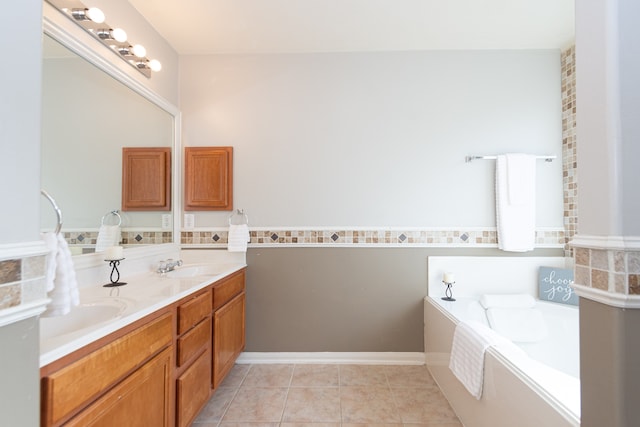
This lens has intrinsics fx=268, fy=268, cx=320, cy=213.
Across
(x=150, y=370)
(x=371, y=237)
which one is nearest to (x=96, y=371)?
(x=150, y=370)

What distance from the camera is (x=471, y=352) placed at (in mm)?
1459

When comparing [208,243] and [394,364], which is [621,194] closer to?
[394,364]

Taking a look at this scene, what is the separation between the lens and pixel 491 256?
7.53 feet

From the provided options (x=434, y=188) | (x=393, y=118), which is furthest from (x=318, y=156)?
(x=434, y=188)

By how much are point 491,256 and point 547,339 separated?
2.20 feet

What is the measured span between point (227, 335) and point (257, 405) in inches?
19.2

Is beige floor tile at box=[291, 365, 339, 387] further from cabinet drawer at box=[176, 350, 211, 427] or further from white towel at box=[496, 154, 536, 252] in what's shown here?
white towel at box=[496, 154, 536, 252]

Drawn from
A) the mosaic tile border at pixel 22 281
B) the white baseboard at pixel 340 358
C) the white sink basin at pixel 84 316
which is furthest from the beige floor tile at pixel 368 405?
the mosaic tile border at pixel 22 281

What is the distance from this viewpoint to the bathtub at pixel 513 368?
996 millimetres

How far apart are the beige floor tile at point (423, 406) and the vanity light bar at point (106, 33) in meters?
2.86

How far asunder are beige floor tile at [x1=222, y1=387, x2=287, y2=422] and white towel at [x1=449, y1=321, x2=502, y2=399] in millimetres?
1118

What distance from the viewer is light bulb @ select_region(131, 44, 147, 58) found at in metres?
1.76

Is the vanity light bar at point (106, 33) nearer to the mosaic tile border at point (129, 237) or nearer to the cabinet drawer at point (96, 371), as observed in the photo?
the mosaic tile border at point (129, 237)

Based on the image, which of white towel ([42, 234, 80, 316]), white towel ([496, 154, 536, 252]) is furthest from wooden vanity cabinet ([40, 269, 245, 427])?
white towel ([496, 154, 536, 252])
